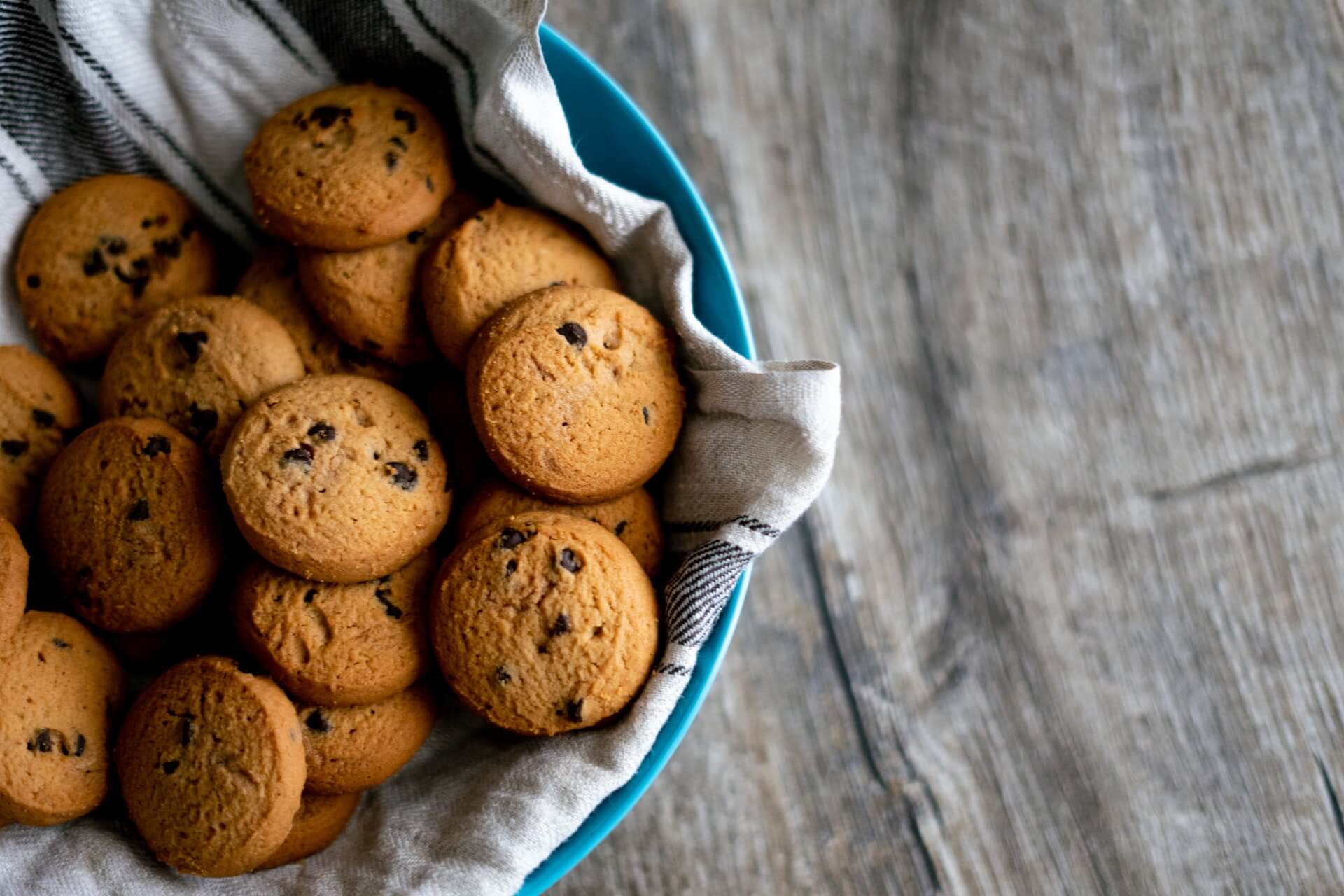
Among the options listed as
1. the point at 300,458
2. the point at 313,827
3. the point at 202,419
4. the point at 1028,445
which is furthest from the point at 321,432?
the point at 1028,445

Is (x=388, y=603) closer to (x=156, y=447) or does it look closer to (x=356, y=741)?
(x=356, y=741)

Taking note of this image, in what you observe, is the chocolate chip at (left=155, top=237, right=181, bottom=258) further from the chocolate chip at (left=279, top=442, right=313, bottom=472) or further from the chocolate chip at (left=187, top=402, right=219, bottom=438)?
the chocolate chip at (left=279, top=442, right=313, bottom=472)

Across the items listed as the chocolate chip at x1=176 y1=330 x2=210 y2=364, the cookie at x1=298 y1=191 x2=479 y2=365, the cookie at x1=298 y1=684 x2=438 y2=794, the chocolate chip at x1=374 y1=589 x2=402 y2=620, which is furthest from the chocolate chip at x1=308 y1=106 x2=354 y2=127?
the cookie at x1=298 y1=684 x2=438 y2=794

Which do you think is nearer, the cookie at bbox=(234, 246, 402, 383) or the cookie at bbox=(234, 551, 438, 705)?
the cookie at bbox=(234, 551, 438, 705)

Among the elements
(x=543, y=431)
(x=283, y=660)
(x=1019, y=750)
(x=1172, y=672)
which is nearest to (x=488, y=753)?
(x=283, y=660)

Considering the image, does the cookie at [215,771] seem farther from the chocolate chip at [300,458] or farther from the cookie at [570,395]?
the cookie at [570,395]

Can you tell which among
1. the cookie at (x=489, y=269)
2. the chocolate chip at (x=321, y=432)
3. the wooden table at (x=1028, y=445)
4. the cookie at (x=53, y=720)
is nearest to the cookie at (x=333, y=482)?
the chocolate chip at (x=321, y=432)

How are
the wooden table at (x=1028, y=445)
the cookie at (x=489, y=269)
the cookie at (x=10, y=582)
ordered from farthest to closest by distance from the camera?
1. the wooden table at (x=1028, y=445)
2. the cookie at (x=489, y=269)
3. the cookie at (x=10, y=582)
